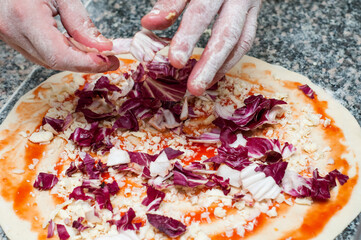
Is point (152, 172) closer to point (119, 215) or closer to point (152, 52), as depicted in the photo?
point (119, 215)

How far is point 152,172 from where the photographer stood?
4.34 ft

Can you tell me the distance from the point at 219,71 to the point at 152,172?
411 millimetres

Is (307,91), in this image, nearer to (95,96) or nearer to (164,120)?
(164,120)

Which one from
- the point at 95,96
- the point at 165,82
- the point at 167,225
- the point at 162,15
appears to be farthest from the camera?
the point at 95,96

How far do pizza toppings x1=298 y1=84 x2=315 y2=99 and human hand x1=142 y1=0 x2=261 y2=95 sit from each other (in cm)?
40

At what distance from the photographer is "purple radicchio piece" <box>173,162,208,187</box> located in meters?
1.28

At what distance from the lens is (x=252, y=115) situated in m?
1.46

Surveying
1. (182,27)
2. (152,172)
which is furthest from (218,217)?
(182,27)

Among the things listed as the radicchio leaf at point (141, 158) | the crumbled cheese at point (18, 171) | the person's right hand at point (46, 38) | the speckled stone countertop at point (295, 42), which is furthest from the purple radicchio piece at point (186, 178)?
the speckled stone countertop at point (295, 42)

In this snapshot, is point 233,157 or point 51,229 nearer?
point 51,229

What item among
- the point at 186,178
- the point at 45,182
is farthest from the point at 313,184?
the point at 45,182

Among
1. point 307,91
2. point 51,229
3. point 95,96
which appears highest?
point 307,91

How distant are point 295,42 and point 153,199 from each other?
110 centimetres

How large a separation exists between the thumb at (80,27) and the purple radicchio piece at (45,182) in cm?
46
